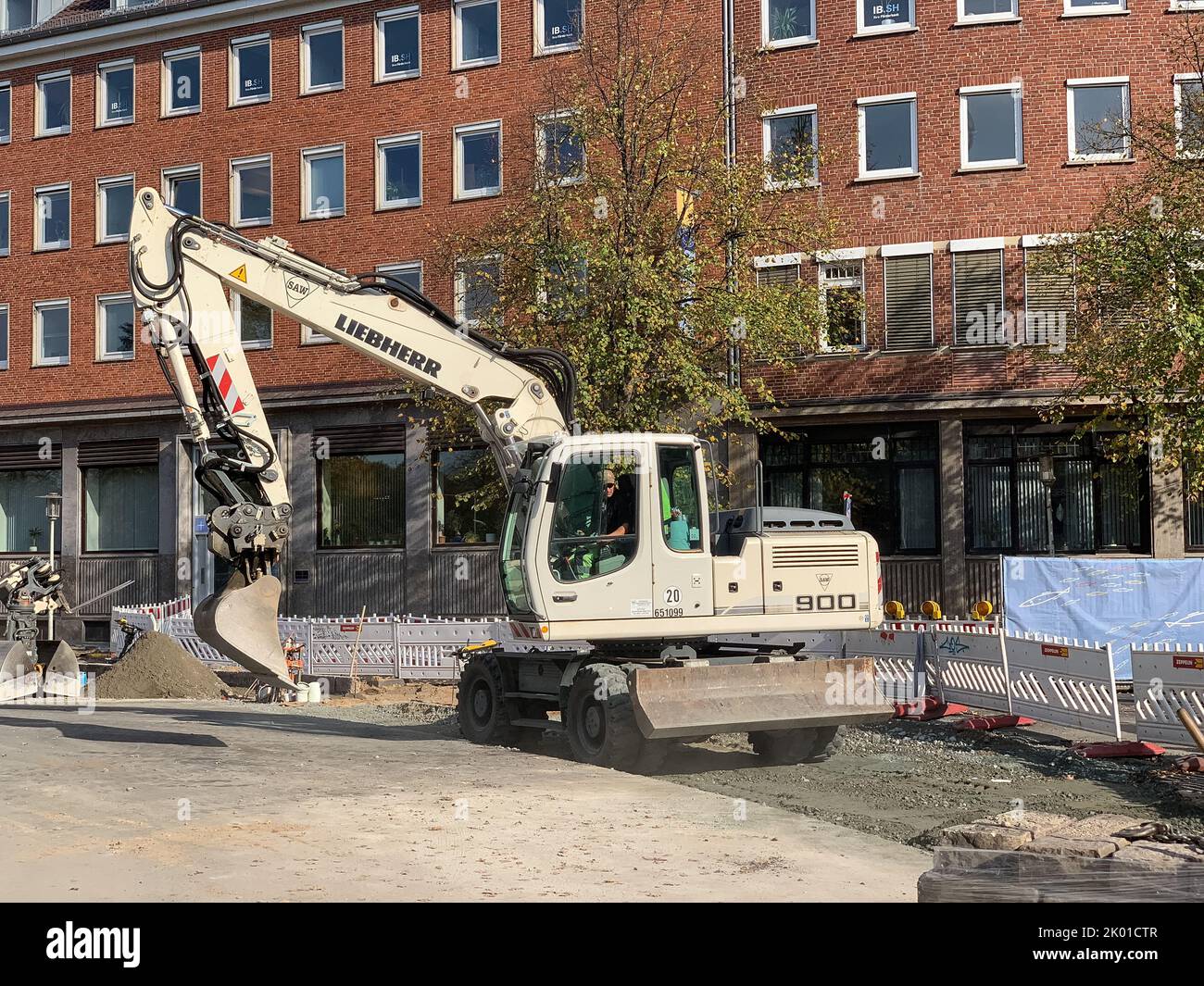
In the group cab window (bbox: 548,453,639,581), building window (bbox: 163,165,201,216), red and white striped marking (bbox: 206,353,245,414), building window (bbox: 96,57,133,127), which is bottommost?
cab window (bbox: 548,453,639,581)

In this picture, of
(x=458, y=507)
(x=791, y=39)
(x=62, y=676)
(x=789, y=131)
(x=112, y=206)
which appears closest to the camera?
(x=62, y=676)

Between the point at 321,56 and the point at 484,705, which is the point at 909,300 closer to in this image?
the point at 321,56

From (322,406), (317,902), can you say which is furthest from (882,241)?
(317,902)

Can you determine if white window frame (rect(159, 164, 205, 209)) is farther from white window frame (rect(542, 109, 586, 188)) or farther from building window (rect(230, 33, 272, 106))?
white window frame (rect(542, 109, 586, 188))

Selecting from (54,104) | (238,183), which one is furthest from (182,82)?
(54,104)

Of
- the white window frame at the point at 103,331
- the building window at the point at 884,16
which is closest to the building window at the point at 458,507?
the white window frame at the point at 103,331

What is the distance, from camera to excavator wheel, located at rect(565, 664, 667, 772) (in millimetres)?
13727

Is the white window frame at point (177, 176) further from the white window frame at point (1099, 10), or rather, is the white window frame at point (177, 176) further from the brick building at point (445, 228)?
the white window frame at point (1099, 10)

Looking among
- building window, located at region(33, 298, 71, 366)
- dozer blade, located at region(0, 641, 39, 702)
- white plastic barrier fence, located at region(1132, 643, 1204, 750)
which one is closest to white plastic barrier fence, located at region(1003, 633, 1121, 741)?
white plastic barrier fence, located at region(1132, 643, 1204, 750)

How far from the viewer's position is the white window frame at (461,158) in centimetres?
3200

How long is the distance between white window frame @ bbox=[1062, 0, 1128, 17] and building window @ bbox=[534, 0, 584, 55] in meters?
9.96

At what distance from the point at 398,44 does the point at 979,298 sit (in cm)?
1432

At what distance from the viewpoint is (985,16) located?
2845 centimetres

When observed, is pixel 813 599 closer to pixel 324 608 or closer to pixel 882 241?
pixel 882 241
